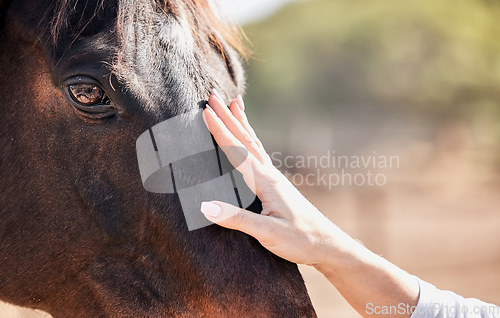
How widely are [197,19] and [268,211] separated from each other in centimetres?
81

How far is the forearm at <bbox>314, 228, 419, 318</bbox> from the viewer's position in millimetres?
1663

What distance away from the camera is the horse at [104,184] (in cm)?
164

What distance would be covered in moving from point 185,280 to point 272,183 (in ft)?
1.26

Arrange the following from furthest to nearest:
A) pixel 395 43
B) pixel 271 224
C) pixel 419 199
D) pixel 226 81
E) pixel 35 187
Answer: pixel 395 43, pixel 419 199, pixel 226 81, pixel 35 187, pixel 271 224

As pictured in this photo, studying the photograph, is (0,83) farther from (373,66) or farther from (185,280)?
(373,66)

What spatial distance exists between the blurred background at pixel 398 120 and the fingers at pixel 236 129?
4932 mm

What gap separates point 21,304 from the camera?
6.10ft

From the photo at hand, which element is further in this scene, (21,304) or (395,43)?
(395,43)

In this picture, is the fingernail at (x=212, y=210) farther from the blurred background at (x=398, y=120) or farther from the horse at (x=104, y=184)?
the blurred background at (x=398, y=120)

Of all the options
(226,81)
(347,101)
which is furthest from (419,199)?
(347,101)

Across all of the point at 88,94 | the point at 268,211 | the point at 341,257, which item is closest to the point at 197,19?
the point at 88,94

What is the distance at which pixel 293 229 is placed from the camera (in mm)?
1565

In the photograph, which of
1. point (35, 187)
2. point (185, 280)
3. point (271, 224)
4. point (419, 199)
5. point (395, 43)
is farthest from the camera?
point (395, 43)

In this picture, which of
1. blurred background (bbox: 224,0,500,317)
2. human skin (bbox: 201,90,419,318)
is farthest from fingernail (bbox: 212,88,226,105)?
blurred background (bbox: 224,0,500,317)
